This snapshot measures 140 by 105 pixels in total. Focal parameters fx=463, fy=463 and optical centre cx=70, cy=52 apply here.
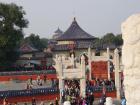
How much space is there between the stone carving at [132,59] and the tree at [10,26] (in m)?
43.2

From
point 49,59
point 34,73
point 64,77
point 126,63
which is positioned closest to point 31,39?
point 49,59

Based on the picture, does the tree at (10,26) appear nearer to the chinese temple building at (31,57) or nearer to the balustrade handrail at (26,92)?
the chinese temple building at (31,57)

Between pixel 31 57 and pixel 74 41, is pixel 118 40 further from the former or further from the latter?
pixel 74 41

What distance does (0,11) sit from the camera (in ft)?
162

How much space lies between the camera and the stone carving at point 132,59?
5563 millimetres

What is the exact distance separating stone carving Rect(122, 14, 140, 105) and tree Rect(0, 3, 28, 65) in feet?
142

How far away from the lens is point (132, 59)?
5.62 meters

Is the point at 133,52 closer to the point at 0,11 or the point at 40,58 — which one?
the point at 0,11

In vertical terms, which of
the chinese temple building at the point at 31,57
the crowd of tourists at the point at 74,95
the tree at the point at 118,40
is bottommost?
the crowd of tourists at the point at 74,95

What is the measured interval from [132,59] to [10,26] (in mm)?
44644

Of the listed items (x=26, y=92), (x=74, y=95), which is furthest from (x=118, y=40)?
(x=74, y=95)

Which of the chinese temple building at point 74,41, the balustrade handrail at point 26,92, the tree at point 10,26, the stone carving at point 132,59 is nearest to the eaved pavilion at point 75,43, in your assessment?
the chinese temple building at point 74,41

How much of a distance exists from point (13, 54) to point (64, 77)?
26389mm

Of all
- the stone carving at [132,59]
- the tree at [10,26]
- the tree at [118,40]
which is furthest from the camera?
the tree at [118,40]
